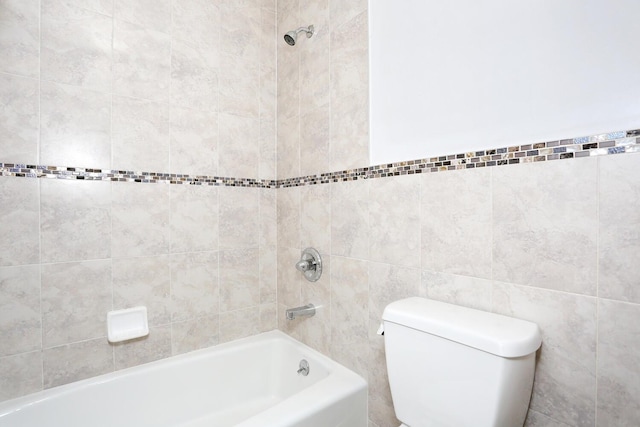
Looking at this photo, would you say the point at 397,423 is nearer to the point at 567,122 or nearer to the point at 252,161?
the point at 567,122

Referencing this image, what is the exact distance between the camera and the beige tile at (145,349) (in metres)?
1.46

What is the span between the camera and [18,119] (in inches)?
49.2

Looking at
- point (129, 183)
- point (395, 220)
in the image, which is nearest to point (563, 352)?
point (395, 220)

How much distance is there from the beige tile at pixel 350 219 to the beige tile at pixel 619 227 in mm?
748

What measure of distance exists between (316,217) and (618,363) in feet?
3.90

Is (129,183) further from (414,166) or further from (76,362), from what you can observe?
(414,166)

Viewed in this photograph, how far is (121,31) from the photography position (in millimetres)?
1438

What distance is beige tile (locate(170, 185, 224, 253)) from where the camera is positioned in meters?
1.59

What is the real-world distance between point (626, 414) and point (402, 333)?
52 cm

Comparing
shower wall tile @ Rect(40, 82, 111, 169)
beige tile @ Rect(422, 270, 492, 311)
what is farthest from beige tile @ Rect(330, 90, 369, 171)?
shower wall tile @ Rect(40, 82, 111, 169)

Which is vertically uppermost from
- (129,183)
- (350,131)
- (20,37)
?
(20,37)

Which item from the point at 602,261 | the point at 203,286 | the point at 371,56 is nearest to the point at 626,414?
the point at 602,261

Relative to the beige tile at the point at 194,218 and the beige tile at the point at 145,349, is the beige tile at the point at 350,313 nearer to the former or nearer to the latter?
the beige tile at the point at 194,218

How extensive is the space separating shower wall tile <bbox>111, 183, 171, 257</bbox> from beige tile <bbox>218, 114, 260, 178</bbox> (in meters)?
0.35
